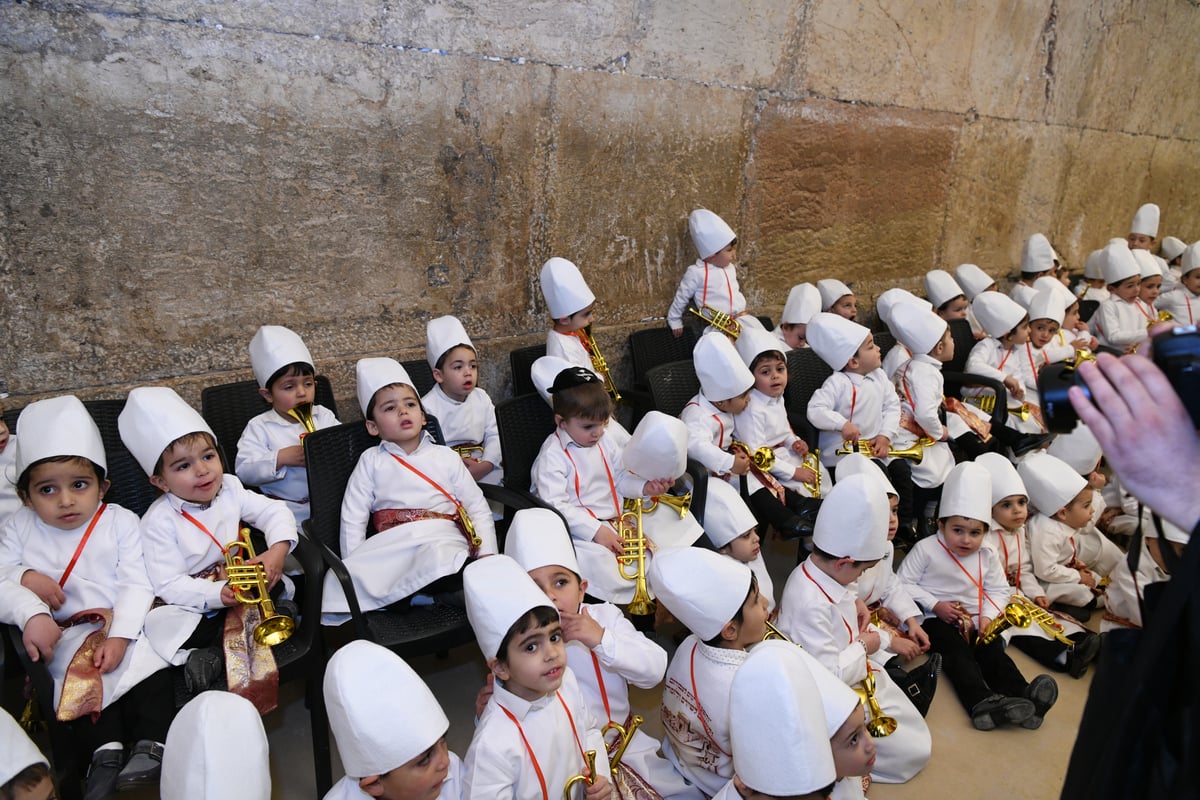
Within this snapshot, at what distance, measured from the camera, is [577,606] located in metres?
2.55

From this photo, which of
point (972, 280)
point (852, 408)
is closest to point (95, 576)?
point (852, 408)

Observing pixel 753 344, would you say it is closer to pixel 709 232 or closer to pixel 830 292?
pixel 709 232

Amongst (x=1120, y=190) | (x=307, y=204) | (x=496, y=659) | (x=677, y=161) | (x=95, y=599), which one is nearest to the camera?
(x=496, y=659)

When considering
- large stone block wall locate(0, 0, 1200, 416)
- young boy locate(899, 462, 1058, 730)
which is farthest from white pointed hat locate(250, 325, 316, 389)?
young boy locate(899, 462, 1058, 730)

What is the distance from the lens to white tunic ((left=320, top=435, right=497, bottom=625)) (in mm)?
2770

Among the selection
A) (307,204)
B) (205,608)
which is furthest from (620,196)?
(205,608)

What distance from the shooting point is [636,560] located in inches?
126

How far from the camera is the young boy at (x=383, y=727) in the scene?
1.78 meters

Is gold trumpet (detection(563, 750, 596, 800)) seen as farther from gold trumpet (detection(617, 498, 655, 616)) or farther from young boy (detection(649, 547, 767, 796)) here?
gold trumpet (detection(617, 498, 655, 616))

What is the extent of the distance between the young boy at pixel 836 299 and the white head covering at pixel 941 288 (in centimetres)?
88

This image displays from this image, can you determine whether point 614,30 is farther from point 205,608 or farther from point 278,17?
point 205,608

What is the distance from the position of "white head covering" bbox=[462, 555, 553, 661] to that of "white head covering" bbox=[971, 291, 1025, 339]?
4.46 metres

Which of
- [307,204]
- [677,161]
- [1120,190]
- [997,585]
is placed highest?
[1120,190]

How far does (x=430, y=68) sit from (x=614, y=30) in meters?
1.20
